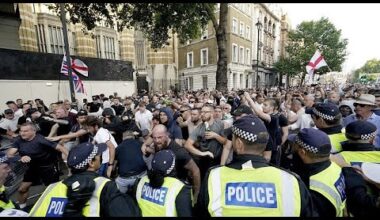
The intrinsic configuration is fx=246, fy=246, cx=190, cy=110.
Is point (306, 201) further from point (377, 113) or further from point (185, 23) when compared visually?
point (185, 23)

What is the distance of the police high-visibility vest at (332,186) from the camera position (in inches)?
73.2

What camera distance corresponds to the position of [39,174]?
4.44 m

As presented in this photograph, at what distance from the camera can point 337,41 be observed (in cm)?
A: 4150

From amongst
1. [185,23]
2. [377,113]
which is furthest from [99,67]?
[377,113]

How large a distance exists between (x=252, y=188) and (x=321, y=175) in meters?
0.71

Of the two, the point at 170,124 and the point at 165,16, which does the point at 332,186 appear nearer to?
the point at 170,124

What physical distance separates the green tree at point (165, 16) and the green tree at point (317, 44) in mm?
30851

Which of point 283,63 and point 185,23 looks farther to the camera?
point 283,63

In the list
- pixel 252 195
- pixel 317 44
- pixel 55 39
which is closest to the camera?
pixel 252 195

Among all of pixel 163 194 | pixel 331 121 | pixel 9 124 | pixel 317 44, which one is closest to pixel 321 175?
pixel 331 121

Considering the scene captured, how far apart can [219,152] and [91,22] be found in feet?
44.7

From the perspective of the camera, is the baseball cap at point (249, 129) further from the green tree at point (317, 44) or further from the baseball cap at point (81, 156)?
the green tree at point (317, 44)

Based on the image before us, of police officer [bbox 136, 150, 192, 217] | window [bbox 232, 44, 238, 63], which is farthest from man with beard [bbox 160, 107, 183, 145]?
window [bbox 232, 44, 238, 63]

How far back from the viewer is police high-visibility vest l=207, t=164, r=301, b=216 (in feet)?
5.21
